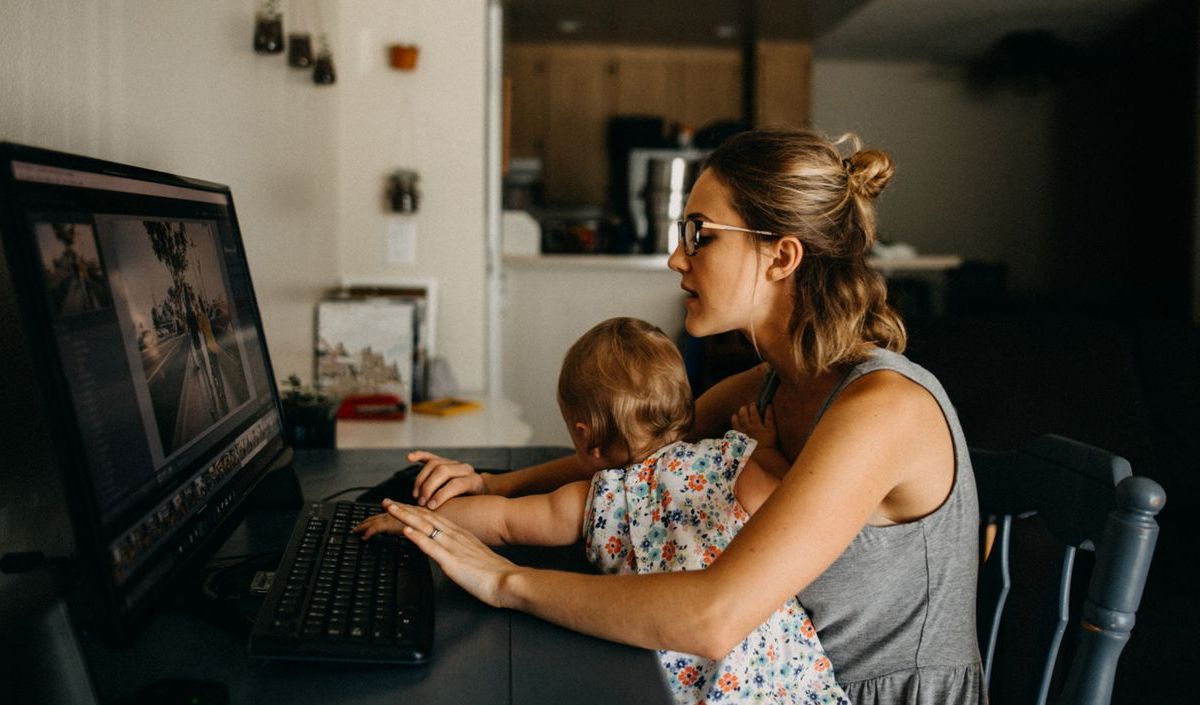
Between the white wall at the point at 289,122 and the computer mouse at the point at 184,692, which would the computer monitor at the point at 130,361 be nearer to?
the computer mouse at the point at 184,692

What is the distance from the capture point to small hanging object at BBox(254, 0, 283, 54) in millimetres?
2025

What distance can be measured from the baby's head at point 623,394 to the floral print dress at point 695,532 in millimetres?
102

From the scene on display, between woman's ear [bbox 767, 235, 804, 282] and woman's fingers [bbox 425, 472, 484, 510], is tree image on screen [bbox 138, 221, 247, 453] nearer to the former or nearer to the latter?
woman's fingers [bbox 425, 472, 484, 510]

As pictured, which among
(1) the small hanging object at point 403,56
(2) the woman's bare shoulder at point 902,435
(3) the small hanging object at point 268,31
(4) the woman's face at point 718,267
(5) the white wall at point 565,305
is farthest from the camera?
(5) the white wall at point 565,305

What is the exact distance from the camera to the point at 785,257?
126 centimetres

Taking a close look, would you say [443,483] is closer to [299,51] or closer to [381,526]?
[381,526]

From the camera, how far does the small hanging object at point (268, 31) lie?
2.03m

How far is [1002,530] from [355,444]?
1.40m

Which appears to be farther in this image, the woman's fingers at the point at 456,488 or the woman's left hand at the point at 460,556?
the woman's fingers at the point at 456,488

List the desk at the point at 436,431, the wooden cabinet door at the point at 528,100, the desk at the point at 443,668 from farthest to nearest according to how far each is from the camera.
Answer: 1. the wooden cabinet door at the point at 528,100
2. the desk at the point at 436,431
3. the desk at the point at 443,668

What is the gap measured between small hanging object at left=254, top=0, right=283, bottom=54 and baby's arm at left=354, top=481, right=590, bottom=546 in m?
1.34

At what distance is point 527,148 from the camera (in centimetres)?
701

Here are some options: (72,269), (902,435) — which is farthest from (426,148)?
(72,269)

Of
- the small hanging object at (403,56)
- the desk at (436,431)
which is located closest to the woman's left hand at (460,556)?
the desk at (436,431)
